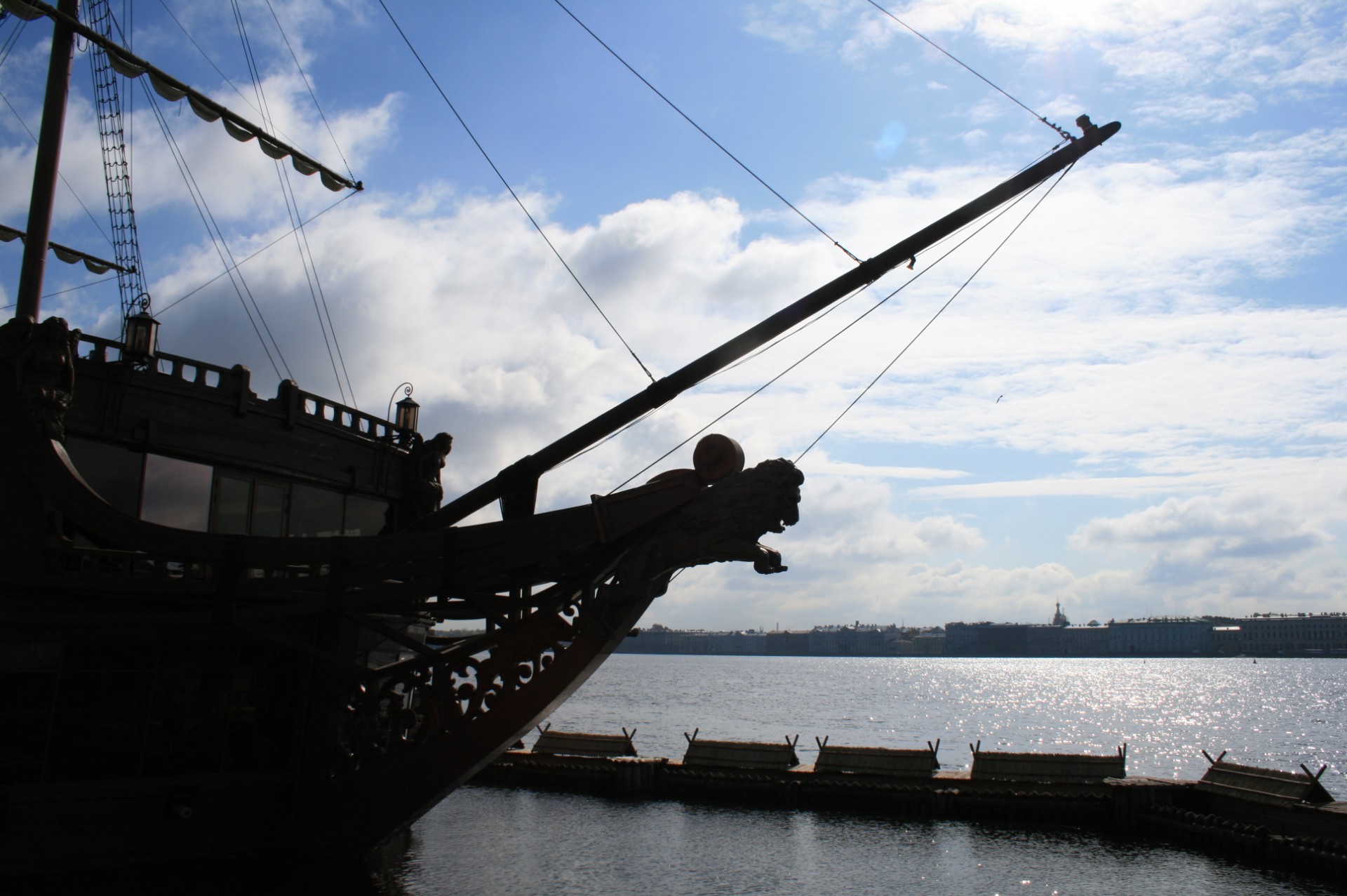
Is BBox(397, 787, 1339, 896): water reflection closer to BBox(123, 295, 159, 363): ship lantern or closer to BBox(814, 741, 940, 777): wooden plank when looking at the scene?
BBox(814, 741, 940, 777): wooden plank

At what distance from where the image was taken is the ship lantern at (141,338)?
13453 millimetres

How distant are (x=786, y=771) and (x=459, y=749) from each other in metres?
15.7

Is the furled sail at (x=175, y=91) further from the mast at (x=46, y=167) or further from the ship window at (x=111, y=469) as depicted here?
the ship window at (x=111, y=469)

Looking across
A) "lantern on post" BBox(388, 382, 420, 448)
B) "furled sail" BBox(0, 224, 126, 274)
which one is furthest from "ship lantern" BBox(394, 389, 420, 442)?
"furled sail" BBox(0, 224, 126, 274)

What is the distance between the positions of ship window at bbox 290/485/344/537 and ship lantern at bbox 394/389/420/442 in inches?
78.0

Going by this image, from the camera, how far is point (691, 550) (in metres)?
12.1

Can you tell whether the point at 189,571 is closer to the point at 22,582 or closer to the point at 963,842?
the point at 22,582

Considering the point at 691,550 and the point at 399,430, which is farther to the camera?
the point at 399,430

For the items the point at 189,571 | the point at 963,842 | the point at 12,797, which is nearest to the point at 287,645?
the point at 189,571

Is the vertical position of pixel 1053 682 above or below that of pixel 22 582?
below

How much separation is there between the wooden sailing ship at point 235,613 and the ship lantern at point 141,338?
30 millimetres

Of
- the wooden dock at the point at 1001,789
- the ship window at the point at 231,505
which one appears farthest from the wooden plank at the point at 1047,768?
the ship window at the point at 231,505

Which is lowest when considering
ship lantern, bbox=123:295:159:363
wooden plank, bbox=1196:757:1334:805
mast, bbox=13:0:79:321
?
wooden plank, bbox=1196:757:1334:805

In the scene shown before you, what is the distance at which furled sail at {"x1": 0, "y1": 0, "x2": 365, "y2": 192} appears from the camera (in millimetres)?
19391
